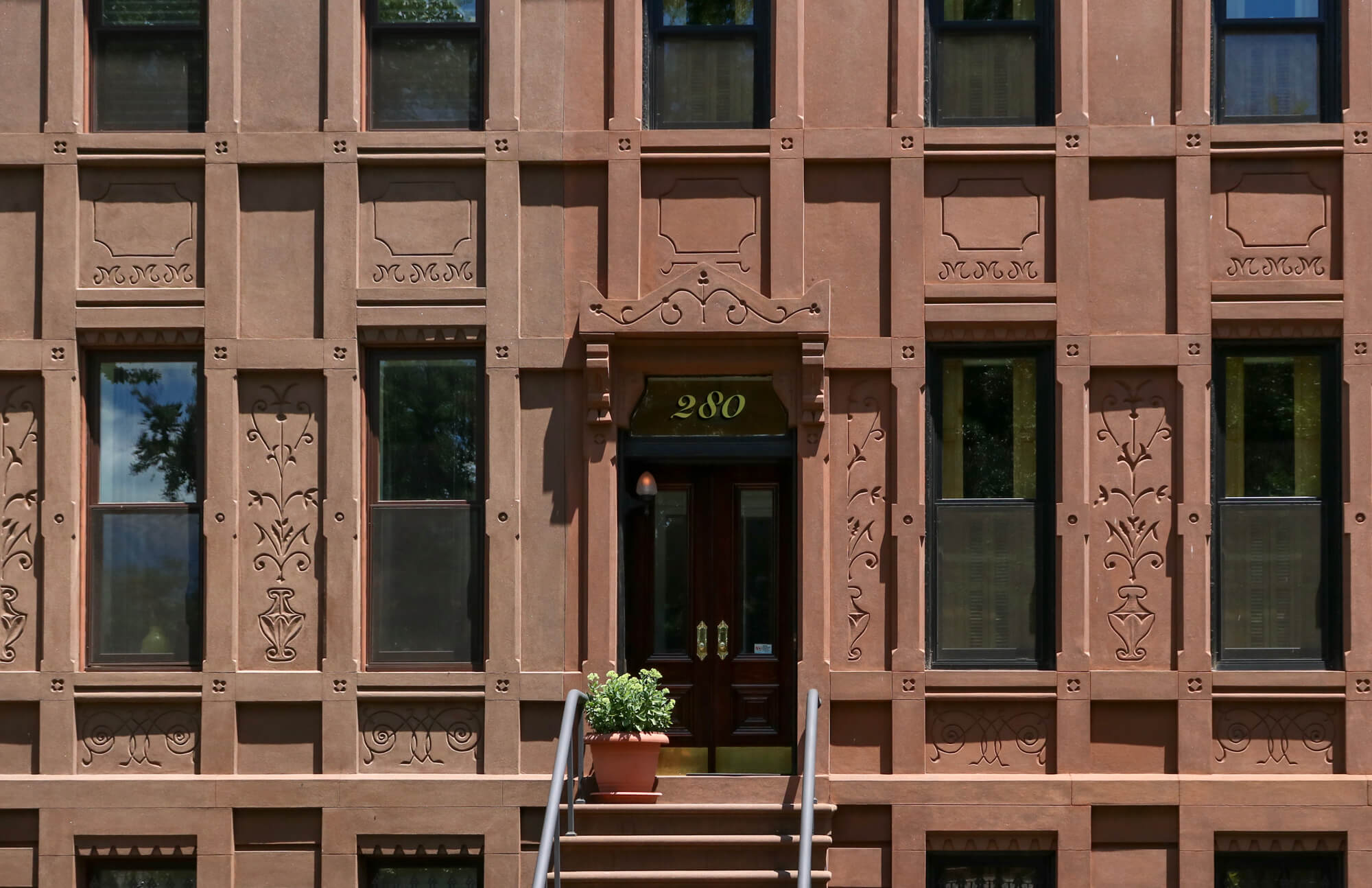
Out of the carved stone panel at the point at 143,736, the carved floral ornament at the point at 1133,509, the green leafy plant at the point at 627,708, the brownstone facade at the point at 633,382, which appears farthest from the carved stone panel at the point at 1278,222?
the carved stone panel at the point at 143,736

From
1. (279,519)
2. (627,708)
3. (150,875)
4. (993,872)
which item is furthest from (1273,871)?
(150,875)

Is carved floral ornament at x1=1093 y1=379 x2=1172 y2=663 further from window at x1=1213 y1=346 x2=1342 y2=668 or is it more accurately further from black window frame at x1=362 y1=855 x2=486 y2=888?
black window frame at x1=362 y1=855 x2=486 y2=888

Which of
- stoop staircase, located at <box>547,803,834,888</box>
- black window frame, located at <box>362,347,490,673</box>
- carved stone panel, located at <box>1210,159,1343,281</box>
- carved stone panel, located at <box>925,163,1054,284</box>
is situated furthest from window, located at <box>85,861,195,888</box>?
carved stone panel, located at <box>1210,159,1343,281</box>

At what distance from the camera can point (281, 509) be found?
516 inches

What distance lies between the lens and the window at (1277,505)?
42.4 feet

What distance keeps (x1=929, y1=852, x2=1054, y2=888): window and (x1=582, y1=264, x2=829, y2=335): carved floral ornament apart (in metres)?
4.61

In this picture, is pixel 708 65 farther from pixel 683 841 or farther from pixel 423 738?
pixel 683 841

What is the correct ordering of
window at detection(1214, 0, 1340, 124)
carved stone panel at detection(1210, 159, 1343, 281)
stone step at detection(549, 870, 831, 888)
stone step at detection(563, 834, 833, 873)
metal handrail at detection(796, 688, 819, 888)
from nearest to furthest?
metal handrail at detection(796, 688, 819, 888), stone step at detection(549, 870, 831, 888), stone step at detection(563, 834, 833, 873), carved stone panel at detection(1210, 159, 1343, 281), window at detection(1214, 0, 1340, 124)

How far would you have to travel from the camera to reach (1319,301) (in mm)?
12875

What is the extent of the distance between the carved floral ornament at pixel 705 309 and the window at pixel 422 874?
15.0 ft

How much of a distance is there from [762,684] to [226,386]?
203 inches

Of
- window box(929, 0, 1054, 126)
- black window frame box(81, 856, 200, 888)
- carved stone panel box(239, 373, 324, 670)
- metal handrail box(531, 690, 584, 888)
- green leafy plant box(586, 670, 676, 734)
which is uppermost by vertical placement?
window box(929, 0, 1054, 126)

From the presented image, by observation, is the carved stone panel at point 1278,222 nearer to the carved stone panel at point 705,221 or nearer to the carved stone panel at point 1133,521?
the carved stone panel at point 1133,521

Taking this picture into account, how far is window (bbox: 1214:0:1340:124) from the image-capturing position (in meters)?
13.2
